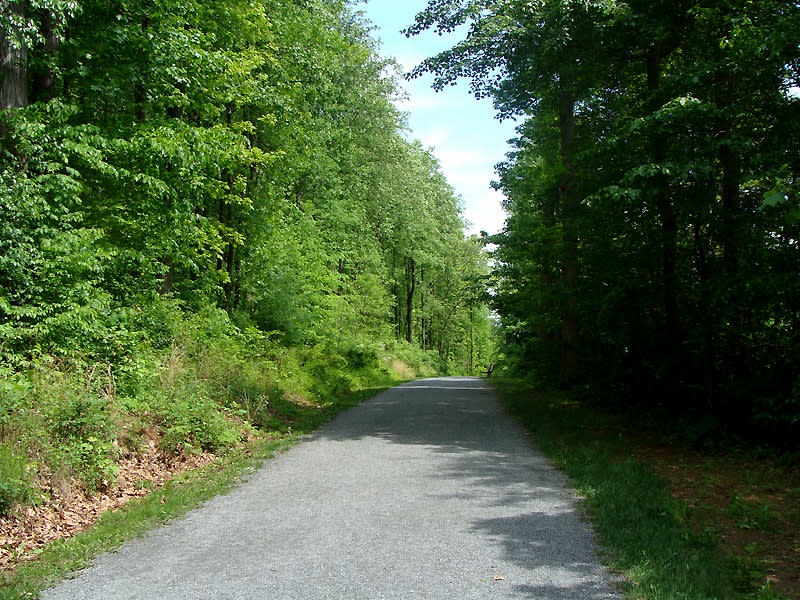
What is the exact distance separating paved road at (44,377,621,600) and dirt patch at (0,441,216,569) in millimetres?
901

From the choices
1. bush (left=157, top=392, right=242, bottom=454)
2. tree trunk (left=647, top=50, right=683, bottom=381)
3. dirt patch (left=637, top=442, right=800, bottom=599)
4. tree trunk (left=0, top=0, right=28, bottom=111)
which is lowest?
dirt patch (left=637, top=442, right=800, bottom=599)

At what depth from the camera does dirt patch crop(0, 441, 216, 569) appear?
5.29 metres

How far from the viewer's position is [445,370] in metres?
55.1

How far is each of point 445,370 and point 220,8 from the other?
4423 cm

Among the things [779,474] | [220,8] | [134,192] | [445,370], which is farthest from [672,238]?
[445,370]

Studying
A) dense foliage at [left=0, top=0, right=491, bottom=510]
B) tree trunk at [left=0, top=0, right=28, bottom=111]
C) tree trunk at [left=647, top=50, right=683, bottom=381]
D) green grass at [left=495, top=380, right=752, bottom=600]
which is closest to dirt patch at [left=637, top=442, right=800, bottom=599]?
green grass at [left=495, top=380, right=752, bottom=600]

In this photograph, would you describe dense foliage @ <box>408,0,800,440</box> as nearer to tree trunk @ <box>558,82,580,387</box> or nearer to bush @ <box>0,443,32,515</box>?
tree trunk @ <box>558,82,580,387</box>

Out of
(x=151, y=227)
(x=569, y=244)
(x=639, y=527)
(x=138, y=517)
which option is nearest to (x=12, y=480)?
(x=138, y=517)

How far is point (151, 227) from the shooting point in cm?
1158

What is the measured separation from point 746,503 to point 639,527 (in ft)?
6.72

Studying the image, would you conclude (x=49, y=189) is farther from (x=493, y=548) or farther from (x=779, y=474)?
(x=779, y=474)

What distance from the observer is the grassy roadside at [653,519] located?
4344 millimetres

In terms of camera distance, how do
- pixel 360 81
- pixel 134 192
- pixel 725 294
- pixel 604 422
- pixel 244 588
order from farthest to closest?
pixel 360 81 → pixel 604 422 → pixel 134 192 → pixel 725 294 → pixel 244 588

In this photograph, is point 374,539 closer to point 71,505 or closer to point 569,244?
point 71,505
